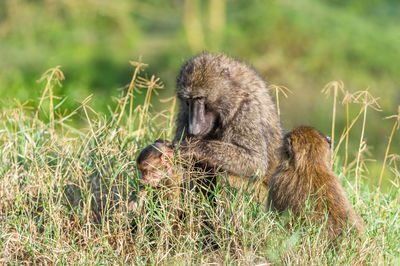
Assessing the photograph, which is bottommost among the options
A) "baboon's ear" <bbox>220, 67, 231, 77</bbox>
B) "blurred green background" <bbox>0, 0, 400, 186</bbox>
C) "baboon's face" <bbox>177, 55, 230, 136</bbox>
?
"blurred green background" <bbox>0, 0, 400, 186</bbox>

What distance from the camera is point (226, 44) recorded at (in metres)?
11.8

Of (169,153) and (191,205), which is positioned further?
(169,153)

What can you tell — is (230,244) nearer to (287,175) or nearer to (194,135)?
(287,175)

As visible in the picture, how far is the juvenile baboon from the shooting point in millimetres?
4180

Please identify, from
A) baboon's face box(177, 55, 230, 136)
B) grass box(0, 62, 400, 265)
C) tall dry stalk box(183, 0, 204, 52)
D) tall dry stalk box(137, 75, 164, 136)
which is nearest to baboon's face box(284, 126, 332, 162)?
grass box(0, 62, 400, 265)

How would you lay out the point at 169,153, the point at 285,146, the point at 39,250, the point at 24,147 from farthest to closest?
the point at 24,147
the point at 169,153
the point at 285,146
the point at 39,250

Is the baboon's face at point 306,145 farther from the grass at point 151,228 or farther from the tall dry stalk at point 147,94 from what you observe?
the tall dry stalk at point 147,94

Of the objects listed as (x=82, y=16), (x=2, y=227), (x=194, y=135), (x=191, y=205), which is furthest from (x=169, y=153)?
(x=82, y=16)

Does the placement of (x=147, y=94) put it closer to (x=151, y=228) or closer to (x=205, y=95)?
(x=205, y=95)

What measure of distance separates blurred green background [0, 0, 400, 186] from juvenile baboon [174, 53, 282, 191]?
464 centimetres

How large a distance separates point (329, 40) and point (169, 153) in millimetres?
7831

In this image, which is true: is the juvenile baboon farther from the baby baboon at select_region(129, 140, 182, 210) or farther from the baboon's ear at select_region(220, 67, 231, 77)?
the baby baboon at select_region(129, 140, 182, 210)

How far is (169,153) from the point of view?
4.15 metres

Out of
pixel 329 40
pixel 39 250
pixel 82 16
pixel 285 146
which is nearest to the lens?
pixel 39 250
